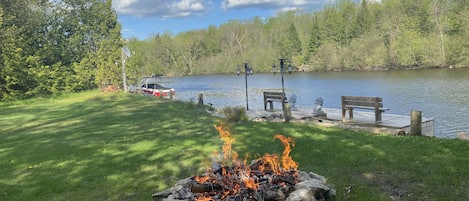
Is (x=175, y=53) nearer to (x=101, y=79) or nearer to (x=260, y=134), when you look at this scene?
(x=101, y=79)

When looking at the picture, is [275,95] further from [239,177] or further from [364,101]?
[239,177]

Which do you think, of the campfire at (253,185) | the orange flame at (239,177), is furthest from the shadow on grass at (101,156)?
the orange flame at (239,177)

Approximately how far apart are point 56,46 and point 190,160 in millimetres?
36197

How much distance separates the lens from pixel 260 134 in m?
10.4

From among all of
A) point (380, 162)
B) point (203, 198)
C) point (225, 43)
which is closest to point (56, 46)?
point (380, 162)

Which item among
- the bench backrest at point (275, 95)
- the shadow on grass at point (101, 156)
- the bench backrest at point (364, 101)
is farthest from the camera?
the bench backrest at point (275, 95)

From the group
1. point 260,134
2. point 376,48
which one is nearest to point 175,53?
point 376,48

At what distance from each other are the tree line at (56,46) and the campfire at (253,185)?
26684 mm

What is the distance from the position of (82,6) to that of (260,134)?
37934 millimetres

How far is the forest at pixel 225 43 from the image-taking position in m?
33.4

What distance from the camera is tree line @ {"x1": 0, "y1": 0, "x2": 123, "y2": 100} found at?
2869 centimetres

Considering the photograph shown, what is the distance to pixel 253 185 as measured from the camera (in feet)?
16.1

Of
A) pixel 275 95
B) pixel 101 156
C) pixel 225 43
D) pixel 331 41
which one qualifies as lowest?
pixel 101 156

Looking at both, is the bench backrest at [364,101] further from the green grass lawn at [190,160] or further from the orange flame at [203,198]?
the orange flame at [203,198]
